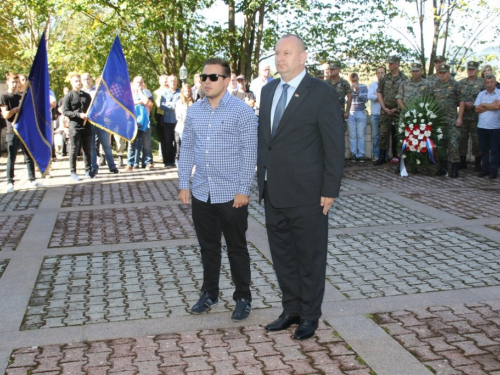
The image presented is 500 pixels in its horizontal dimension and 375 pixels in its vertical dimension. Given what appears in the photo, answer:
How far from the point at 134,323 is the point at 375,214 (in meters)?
5.05

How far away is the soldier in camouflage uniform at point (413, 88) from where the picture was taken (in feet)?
45.7

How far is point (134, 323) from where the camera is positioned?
544cm

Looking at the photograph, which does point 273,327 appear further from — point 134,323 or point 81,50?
point 81,50

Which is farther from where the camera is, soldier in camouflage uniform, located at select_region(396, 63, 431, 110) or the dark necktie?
soldier in camouflage uniform, located at select_region(396, 63, 431, 110)

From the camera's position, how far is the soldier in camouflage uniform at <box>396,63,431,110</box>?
13.9m

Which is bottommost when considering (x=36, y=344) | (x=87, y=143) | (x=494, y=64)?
(x=36, y=344)

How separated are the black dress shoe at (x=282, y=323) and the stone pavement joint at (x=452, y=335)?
26.2 inches

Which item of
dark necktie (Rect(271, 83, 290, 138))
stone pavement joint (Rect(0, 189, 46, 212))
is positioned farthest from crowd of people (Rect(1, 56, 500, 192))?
dark necktie (Rect(271, 83, 290, 138))

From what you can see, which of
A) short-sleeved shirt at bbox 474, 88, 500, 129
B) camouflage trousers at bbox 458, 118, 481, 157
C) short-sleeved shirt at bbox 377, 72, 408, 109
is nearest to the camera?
short-sleeved shirt at bbox 474, 88, 500, 129

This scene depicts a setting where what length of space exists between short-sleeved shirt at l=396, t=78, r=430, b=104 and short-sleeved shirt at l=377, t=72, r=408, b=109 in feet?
1.56

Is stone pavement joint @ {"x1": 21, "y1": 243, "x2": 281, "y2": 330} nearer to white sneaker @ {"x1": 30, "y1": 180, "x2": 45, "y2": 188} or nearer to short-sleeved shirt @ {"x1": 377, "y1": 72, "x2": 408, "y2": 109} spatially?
white sneaker @ {"x1": 30, "y1": 180, "x2": 45, "y2": 188}

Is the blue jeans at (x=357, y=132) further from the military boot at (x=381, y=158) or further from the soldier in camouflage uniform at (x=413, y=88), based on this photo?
the soldier in camouflage uniform at (x=413, y=88)

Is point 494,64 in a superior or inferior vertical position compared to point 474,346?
superior

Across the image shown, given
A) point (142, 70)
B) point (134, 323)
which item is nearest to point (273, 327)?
point (134, 323)
